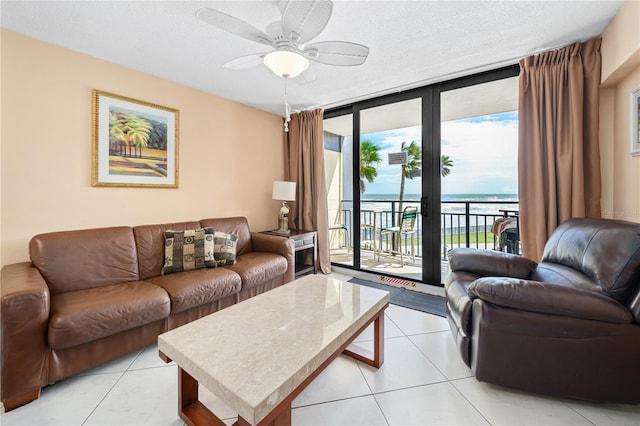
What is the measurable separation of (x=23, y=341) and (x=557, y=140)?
12.7 ft

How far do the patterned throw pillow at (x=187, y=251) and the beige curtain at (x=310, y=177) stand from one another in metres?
1.60

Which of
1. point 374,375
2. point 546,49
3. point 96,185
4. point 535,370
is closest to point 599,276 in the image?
point 535,370

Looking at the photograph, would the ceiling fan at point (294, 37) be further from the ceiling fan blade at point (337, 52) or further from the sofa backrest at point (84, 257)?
the sofa backrest at point (84, 257)

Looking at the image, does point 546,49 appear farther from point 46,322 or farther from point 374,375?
point 46,322

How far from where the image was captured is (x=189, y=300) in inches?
79.4

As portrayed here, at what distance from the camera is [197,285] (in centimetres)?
208

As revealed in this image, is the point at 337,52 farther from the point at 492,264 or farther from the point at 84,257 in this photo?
the point at 84,257

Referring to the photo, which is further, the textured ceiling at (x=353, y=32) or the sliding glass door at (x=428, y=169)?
the sliding glass door at (x=428, y=169)

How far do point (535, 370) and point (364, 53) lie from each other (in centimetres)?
202

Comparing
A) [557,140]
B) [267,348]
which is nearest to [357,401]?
[267,348]

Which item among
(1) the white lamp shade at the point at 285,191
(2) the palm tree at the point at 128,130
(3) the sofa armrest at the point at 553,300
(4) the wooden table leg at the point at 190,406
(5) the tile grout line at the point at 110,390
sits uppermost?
(2) the palm tree at the point at 128,130

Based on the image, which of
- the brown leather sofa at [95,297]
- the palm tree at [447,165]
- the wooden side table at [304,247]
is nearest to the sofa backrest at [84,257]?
the brown leather sofa at [95,297]

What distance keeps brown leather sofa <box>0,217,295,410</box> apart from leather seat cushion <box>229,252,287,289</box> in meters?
0.01

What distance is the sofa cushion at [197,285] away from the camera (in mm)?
1978
